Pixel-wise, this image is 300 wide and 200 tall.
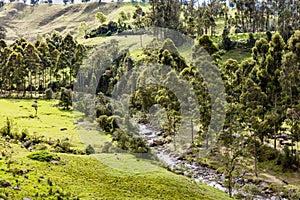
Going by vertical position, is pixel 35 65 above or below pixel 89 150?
above

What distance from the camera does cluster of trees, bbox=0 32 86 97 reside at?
87.1 m

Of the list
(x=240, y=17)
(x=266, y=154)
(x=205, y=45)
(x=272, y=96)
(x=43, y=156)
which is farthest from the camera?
(x=240, y=17)

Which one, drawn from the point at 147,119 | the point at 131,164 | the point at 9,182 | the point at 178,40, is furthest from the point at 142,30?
the point at 9,182

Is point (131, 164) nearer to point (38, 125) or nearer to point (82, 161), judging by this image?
point (82, 161)

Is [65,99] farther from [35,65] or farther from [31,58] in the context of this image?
[31,58]

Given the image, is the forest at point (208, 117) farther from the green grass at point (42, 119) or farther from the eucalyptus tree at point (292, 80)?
the green grass at point (42, 119)

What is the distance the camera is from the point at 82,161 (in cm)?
3512

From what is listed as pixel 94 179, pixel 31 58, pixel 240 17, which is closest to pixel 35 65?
pixel 31 58

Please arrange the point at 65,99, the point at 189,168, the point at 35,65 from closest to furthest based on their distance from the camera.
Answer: the point at 189,168 → the point at 65,99 → the point at 35,65

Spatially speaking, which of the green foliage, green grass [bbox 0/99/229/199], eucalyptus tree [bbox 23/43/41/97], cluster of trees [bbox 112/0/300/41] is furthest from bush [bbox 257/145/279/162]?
eucalyptus tree [bbox 23/43/41/97]

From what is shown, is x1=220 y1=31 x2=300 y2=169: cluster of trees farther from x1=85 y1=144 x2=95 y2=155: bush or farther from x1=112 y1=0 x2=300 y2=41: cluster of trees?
x1=112 y1=0 x2=300 y2=41: cluster of trees

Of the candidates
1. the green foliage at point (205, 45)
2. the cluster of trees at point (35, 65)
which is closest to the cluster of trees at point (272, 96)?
the green foliage at point (205, 45)

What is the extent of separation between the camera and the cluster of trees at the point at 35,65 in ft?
286

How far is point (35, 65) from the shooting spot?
9088 cm
